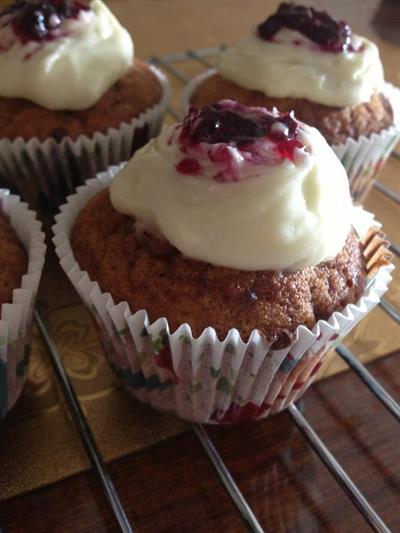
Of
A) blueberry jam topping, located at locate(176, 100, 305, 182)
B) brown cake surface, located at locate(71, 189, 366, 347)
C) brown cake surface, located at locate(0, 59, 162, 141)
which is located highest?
blueberry jam topping, located at locate(176, 100, 305, 182)

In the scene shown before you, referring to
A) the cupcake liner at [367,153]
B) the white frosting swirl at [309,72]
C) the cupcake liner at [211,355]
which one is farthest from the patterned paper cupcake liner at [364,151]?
the cupcake liner at [211,355]

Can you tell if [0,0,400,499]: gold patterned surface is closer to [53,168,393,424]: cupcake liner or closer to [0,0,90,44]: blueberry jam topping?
[53,168,393,424]: cupcake liner

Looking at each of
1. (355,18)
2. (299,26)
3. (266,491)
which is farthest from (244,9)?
(266,491)

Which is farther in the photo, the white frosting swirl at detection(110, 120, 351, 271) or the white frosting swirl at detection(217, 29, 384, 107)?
the white frosting swirl at detection(217, 29, 384, 107)

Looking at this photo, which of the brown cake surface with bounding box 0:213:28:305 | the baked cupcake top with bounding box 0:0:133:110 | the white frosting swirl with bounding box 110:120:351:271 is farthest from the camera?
the baked cupcake top with bounding box 0:0:133:110

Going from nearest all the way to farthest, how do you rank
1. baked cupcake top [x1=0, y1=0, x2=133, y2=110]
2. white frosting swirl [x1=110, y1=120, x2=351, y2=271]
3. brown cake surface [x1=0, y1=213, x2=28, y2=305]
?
white frosting swirl [x1=110, y1=120, x2=351, y2=271] < brown cake surface [x1=0, y1=213, x2=28, y2=305] < baked cupcake top [x1=0, y1=0, x2=133, y2=110]

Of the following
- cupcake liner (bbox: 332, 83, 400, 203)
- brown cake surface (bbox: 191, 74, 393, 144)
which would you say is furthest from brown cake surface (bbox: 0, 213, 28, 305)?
cupcake liner (bbox: 332, 83, 400, 203)
